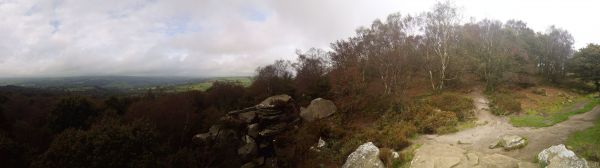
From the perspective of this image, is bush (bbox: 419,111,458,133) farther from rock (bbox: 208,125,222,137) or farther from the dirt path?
rock (bbox: 208,125,222,137)

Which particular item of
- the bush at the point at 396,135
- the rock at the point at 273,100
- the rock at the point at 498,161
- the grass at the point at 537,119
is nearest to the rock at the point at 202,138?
the rock at the point at 273,100

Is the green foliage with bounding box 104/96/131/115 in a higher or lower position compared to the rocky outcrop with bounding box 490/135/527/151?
lower

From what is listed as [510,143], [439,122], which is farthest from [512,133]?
[439,122]

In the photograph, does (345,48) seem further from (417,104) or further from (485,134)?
(485,134)

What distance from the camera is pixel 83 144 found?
15.3m

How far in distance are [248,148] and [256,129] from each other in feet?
12.3

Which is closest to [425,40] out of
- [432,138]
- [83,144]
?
[432,138]

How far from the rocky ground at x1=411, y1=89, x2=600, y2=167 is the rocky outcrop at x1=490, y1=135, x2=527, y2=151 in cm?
18

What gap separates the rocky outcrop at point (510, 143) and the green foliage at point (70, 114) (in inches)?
1517

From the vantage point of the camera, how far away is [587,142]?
14836mm

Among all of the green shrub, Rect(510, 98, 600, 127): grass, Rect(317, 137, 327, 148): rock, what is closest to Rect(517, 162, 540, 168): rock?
the green shrub

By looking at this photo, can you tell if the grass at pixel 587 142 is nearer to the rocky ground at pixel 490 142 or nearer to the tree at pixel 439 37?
the rocky ground at pixel 490 142

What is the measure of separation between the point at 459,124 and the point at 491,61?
56.6 ft

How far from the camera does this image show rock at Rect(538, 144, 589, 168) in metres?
11.7
